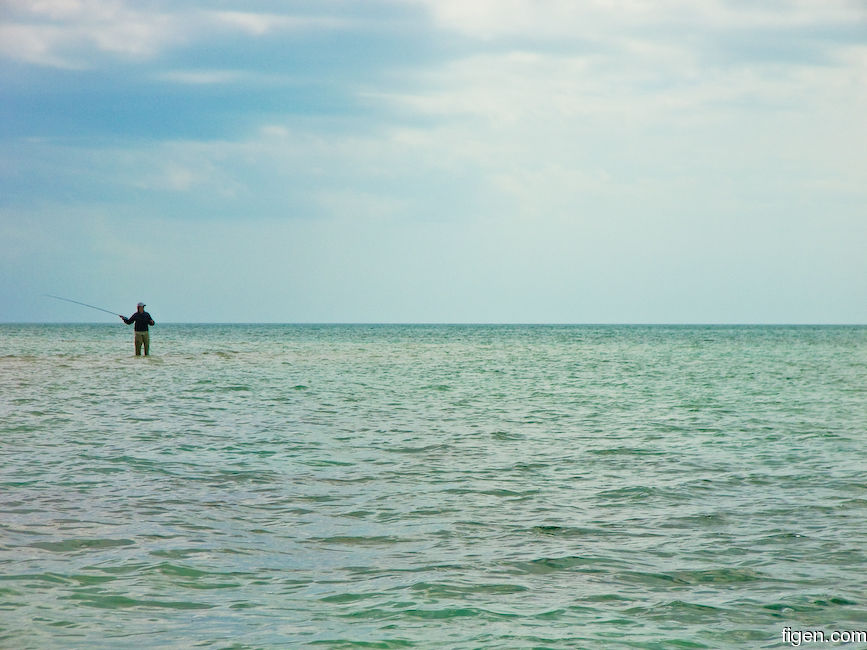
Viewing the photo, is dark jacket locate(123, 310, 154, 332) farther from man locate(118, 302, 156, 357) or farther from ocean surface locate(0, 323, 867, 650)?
ocean surface locate(0, 323, 867, 650)

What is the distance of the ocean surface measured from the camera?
19.2 feet

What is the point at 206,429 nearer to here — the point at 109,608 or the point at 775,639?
the point at 109,608

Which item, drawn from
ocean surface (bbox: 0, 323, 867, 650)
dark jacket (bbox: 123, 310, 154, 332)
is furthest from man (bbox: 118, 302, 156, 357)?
ocean surface (bbox: 0, 323, 867, 650)

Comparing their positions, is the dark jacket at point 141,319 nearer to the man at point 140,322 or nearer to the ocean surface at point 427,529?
the man at point 140,322

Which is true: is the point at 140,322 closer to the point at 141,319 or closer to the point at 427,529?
the point at 141,319

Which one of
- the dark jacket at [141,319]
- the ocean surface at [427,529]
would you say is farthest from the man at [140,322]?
the ocean surface at [427,529]

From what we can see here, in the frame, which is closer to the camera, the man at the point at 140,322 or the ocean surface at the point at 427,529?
the ocean surface at the point at 427,529

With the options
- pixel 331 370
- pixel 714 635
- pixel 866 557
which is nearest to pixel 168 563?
pixel 714 635

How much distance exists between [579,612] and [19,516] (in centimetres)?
611

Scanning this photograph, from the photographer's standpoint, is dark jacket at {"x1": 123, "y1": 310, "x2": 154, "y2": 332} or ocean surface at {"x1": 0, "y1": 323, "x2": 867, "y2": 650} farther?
dark jacket at {"x1": 123, "y1": 310, "x2": 154, "y2": 332}

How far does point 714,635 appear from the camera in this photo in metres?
5.64

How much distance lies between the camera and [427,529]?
8.59 metres

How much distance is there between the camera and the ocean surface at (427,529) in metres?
5.87

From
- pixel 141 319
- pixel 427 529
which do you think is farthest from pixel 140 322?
pixel 427 529
